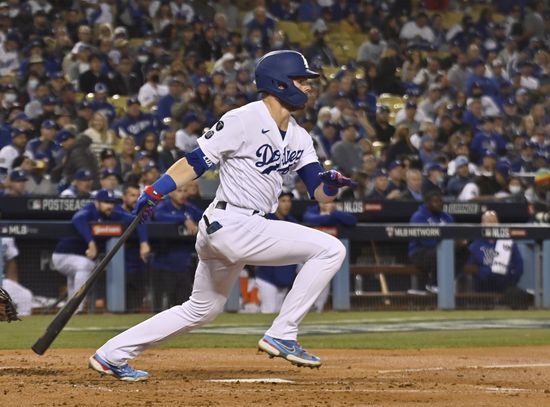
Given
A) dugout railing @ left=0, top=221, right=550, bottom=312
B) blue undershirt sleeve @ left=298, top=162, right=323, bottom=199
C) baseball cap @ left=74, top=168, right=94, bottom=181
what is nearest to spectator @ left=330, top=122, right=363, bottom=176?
dugout railing @ left=0, top=221, right=550, bottom=312

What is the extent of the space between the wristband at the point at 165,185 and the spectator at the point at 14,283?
6664 mm

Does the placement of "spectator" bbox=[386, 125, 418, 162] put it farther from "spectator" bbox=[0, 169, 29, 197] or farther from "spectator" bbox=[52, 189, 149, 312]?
"spectator" bbox=[0, 169, 29, 197]

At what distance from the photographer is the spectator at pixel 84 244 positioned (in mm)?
13062

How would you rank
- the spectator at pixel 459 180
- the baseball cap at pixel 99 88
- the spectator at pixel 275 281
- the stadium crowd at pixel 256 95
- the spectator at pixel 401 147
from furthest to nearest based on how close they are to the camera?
the spectator at pixel 401 147 → the baseball cap at pixel 99 88 → the spectator at pixel 459 180 → the stadium crowd at pixel 256 95 → the spectator at pixel 275 281

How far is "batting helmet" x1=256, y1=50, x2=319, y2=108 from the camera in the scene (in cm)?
702

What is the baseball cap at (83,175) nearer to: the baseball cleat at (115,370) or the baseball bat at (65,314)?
the baseball bat at (65,314)

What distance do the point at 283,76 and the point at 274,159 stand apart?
0.49 meters

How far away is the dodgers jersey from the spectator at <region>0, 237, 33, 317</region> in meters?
6.62

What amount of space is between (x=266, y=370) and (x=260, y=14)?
556 inches

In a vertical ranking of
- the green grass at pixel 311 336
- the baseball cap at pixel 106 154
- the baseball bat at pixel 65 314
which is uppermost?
the baseball cap at pixel 106 154

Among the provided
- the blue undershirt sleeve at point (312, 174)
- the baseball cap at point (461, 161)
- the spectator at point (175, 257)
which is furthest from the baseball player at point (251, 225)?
the baseball cap at point (461, 161)

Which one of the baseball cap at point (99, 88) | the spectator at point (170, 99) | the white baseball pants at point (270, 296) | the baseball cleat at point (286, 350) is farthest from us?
the spectator at point (170, 99)

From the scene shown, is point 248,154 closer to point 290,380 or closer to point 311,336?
point 290,380

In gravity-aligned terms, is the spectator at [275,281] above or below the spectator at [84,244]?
below
